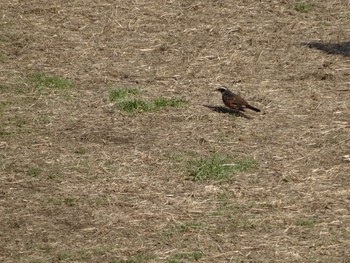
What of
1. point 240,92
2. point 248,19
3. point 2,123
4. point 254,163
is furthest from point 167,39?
point 254,163

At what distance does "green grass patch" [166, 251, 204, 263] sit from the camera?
7.69 meters

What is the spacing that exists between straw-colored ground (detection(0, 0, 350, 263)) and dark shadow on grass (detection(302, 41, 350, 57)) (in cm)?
3

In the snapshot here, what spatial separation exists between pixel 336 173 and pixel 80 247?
289cm

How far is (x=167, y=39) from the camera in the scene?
14.0m

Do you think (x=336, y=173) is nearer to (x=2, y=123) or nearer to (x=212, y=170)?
(x=212, y=170)

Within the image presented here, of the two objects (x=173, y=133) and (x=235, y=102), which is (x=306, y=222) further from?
(x=235, y=102)

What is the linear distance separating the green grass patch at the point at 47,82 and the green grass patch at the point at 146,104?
103cm

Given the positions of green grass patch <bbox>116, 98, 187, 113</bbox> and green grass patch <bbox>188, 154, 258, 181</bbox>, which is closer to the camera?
green grass patch <bbox>188, 154, 258, 181</bbox>

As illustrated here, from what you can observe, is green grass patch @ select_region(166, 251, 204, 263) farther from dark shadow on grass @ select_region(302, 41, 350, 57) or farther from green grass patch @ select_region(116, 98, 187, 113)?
dark shadow on grass @ select_region(302, 41, 350, 57)

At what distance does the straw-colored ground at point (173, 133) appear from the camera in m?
8.16

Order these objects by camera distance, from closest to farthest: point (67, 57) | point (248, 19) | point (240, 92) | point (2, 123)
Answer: point (2, 123), point (240, 92), point (67, 57), point (248, 19)

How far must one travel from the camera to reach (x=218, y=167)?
31.4ft

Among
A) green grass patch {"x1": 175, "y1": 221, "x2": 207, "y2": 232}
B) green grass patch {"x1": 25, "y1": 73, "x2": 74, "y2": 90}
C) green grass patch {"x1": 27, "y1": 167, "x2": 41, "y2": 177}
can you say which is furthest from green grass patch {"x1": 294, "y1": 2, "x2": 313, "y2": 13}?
green grass patch {"x1": 175, "y1": 221, "x2": 207, "y2": 232}

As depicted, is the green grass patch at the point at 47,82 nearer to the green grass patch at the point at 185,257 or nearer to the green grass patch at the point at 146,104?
Result: the green grass patch at the point at 146,104
